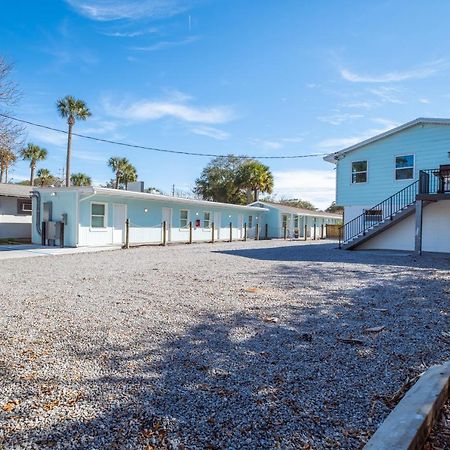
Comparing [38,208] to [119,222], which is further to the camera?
[119,222]

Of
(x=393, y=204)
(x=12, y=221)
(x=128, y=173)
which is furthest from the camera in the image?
(x=128, y=173)

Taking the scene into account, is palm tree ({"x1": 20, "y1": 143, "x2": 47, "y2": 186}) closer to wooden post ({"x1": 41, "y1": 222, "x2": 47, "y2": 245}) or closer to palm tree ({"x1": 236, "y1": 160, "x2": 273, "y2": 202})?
wooden post ({"x1": 41, "y1": 222, "x2": 47, "y2": 245})

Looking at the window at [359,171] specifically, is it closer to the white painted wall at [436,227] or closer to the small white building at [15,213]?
the white painted wall at [436,227]

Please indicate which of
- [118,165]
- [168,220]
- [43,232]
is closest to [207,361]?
[43,232]

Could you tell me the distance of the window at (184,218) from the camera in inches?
843

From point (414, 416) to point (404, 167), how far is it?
1567cm

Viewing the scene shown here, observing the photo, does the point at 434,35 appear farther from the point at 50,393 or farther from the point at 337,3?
the point at 50,393

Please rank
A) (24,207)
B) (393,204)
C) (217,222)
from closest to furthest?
(393,204) < (24,207) < (217,222)

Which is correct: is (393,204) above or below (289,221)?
above

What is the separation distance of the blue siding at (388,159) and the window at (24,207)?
57.0 feet

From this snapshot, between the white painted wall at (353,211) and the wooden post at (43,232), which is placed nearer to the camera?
the wooden post at (43,232)

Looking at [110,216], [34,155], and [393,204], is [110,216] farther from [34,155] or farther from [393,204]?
[34,155]

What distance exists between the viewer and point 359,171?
17219 mm

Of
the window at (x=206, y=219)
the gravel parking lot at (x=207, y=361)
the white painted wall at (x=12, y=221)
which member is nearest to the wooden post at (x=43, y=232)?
the white painted wall at (x=12, y=221)
